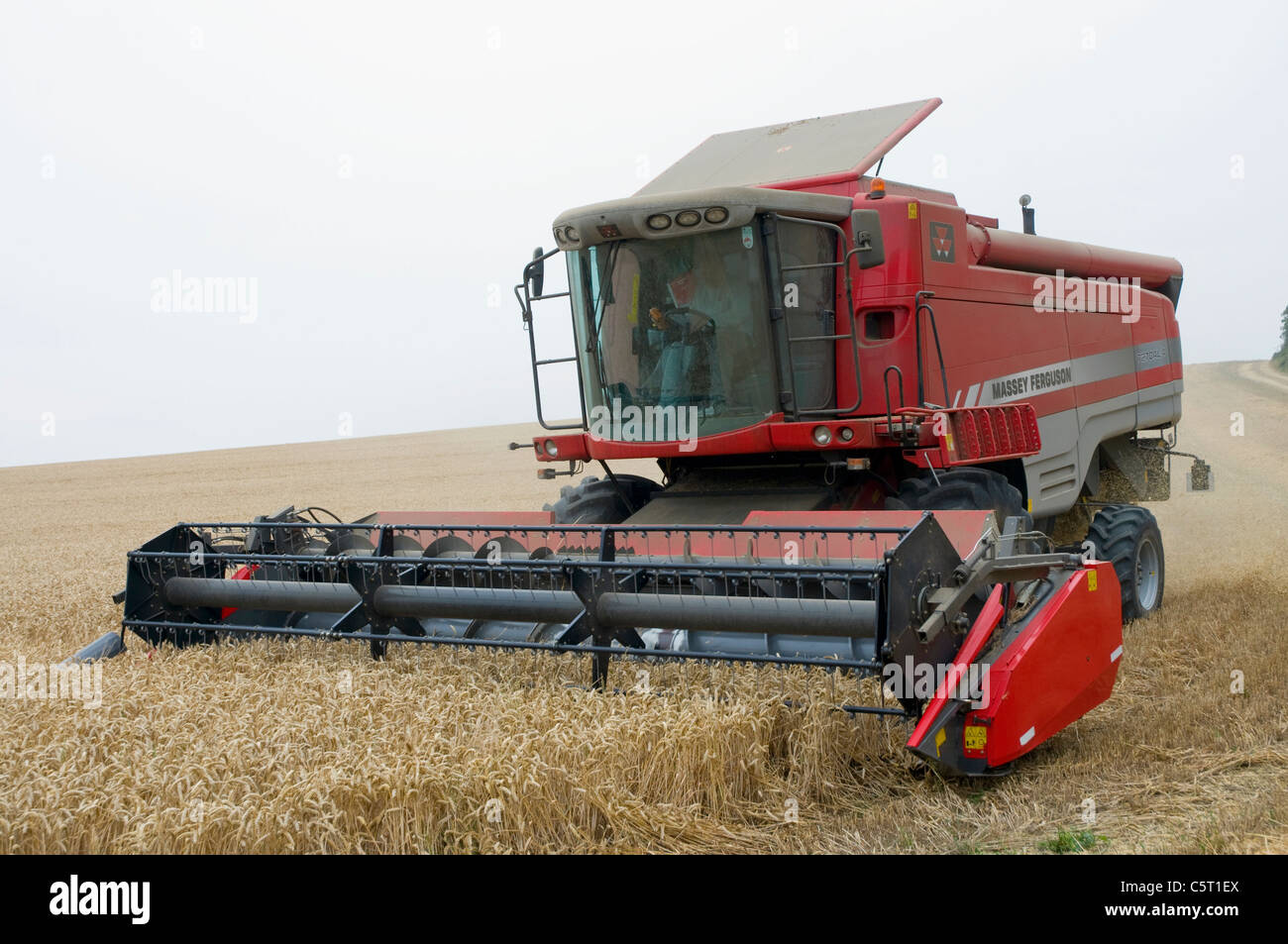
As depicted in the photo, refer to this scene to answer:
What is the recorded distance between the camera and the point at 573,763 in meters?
3.44

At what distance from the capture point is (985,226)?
6.63m

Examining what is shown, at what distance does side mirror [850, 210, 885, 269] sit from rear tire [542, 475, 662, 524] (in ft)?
5.79

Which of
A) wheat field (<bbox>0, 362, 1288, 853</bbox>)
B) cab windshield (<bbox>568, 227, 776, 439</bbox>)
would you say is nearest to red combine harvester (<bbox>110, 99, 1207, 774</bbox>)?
cab windshield (<bbox>568, 227, 776, 439</bbox>)

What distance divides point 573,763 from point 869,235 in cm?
309

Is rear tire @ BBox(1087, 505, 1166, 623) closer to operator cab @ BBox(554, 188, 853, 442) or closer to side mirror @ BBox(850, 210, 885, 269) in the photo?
operator cab @ BBox(554, 188, 853, 442)

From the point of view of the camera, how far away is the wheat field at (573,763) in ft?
10.3

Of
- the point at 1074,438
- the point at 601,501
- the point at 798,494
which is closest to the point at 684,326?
the point at 798,494

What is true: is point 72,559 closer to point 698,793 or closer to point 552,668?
point 552,668

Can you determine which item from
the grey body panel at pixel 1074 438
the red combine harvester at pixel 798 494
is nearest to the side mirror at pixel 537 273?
the red combine harvester at pixel 798 494

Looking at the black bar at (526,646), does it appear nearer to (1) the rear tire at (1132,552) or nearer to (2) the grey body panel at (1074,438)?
(2) the grey body panel at (1074,438)

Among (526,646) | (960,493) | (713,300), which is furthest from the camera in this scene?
(713,300)

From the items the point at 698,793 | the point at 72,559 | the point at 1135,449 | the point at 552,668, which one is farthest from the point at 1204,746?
the point at 72,559

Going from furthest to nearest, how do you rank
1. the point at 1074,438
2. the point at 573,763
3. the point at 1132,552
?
the point at 1074,438 → the point at 1132,552 → the point at 573,763

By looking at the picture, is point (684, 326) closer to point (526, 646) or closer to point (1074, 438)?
point (526, 646)
